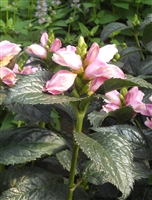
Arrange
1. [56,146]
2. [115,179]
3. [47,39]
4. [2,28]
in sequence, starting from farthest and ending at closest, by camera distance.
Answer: [2,28] < [47,39] < [56,146] < [115,179]

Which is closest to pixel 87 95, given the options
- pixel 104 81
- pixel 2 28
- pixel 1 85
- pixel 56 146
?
pixel 104 81

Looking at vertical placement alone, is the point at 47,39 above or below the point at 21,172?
above

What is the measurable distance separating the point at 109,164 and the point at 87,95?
137mm

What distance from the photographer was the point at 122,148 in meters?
0.83

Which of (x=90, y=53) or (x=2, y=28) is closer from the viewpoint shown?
(x=90, y=53)

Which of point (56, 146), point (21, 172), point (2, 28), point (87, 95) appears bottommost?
point (2, 28)

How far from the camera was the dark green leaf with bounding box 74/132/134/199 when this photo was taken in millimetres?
776

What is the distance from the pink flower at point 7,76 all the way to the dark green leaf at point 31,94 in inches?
4.5

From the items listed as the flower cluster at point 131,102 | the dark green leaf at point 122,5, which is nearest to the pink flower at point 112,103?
the flower cluster at point 131,102

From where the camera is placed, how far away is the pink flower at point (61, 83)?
0.80 metres

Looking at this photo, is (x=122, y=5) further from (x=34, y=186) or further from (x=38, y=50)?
(x=34, y=186)

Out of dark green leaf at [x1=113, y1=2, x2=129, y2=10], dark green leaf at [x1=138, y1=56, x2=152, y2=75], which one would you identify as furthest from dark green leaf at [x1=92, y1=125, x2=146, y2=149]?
dark green leaf at [x1=113, y1=2, x2=129, y2=10]

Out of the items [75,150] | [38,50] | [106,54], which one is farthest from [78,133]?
[38,50]

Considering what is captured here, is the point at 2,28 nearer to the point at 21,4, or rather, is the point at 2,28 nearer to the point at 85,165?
the point at 21,4
